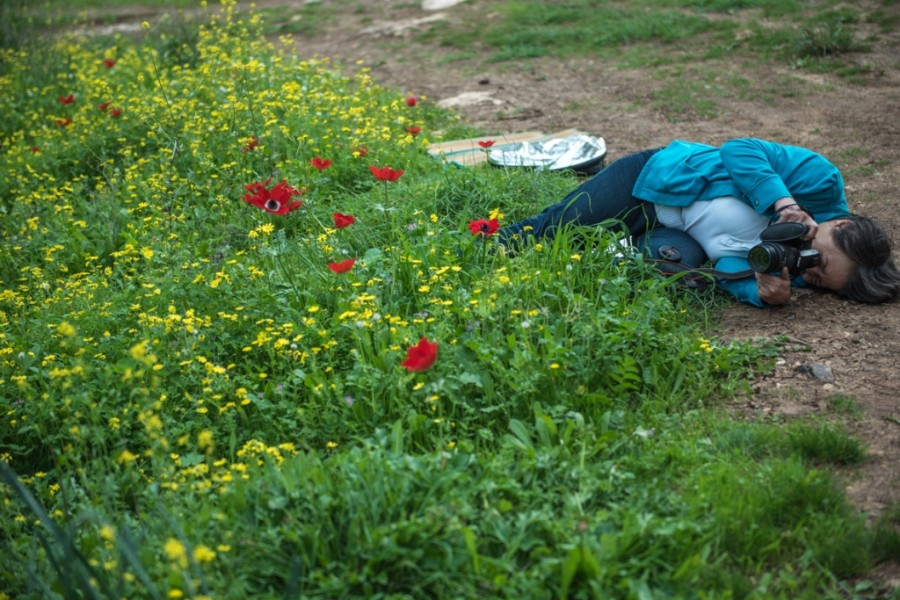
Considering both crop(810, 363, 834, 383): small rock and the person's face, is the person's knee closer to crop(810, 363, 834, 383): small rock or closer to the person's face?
the person's face

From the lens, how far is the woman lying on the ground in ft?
12.0

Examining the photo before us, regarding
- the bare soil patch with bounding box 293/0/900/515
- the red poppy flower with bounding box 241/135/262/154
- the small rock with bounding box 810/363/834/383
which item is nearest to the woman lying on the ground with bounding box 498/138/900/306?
the bare soil patch with bounding box 293/0/900/515

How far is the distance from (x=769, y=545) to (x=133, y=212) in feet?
12.2

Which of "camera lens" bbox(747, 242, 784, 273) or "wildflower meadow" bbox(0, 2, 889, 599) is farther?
"camera lens" bbox(747, 242, 784, 273)

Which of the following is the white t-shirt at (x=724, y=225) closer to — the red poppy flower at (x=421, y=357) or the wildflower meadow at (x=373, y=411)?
the wildflower meadow at (x=373, y=411)

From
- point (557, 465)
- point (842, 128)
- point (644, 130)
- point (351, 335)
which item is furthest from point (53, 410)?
point (842, 128)

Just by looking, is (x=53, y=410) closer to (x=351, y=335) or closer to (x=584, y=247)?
(x=351, y=335)

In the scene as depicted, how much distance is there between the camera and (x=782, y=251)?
3.49 metres

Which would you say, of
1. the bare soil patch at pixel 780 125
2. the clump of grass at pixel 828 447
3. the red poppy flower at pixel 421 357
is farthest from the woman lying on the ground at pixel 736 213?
the red poppy flower at pixel 421 357

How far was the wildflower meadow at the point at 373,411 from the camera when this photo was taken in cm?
233

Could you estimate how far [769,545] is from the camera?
8.04ft

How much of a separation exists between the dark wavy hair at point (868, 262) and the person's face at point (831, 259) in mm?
18

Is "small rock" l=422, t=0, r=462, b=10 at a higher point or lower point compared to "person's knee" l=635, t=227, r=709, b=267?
higher

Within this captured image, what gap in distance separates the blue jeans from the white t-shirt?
0.23 ft
